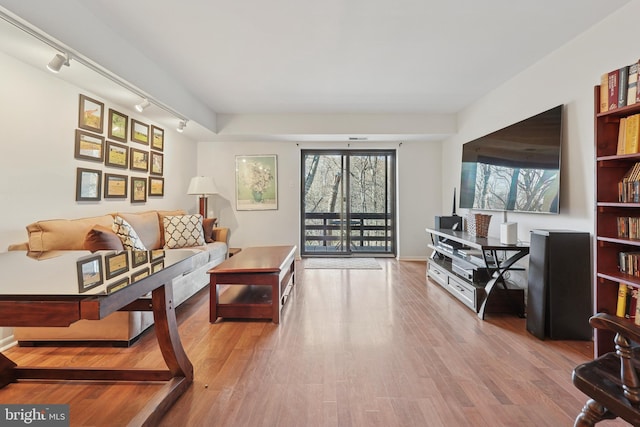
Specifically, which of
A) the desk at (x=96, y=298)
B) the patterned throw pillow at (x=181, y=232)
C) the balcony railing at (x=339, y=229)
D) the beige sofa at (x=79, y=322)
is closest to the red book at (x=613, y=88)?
the desk at (x=96, y=298)

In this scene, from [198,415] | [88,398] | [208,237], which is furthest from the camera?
[208,237]

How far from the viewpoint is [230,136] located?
196 inches

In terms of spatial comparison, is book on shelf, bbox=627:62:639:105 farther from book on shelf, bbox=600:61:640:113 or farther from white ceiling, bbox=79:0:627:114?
white ceiling, bbox=79:0:627:114

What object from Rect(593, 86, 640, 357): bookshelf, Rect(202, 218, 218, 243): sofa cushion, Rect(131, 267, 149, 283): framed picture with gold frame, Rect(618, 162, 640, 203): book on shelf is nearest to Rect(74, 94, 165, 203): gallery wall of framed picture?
Rect(202, 218, 218, 243): sofa cushion

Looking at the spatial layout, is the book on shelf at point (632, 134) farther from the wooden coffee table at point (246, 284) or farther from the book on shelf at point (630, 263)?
the wooden coffee table at point (246, 284)

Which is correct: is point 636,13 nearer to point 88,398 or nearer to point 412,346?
point 412,346

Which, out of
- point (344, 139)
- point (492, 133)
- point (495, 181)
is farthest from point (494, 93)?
point (344, 139)

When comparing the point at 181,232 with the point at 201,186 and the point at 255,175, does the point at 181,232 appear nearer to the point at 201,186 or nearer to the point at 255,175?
the point at 201,186

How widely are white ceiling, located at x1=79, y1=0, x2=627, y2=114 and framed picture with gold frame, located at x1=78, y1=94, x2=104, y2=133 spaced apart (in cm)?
76

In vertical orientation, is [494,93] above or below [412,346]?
above

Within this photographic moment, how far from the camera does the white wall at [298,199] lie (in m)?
5.43

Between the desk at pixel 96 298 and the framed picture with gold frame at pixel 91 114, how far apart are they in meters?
1.70

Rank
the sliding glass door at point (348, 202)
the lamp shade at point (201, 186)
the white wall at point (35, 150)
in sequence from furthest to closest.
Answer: the sliding glass door at point (348, 202) < the lamp shade at point (201, 186) < the white wall at point (35, 150)

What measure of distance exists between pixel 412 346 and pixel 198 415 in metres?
1.45
